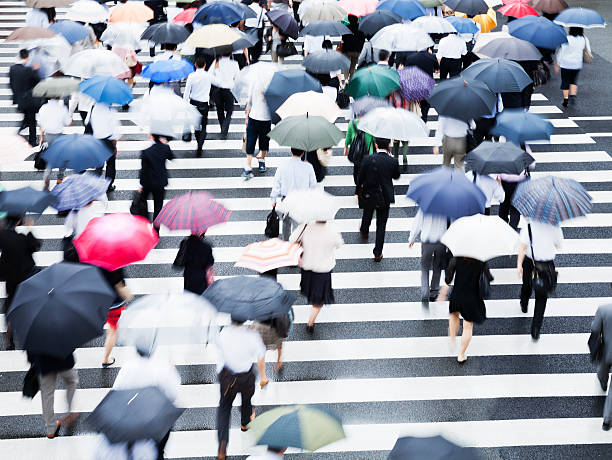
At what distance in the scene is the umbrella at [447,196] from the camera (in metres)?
8.22

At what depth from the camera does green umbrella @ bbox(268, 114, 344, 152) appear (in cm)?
923

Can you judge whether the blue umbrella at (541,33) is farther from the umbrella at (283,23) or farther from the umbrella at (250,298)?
the umbrella at (250,298)

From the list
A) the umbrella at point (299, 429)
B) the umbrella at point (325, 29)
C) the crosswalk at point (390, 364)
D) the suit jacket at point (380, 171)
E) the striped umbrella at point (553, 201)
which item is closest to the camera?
the umbrella at point (299, 429)

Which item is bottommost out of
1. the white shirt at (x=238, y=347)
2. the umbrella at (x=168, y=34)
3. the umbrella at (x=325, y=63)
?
the white shirt at (x=238, y=347)

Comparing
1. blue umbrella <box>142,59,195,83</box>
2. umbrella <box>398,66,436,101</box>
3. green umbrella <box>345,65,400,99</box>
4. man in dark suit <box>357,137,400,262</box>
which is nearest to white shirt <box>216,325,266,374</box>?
man in dark suit <box>357,137,400,262</box>

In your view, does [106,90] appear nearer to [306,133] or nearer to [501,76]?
[306,133]

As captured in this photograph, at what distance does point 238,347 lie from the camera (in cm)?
622

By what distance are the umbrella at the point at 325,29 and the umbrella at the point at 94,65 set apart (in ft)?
12.1

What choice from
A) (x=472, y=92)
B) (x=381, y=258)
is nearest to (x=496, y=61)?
(x=472, y=92)

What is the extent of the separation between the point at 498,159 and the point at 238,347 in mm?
4268

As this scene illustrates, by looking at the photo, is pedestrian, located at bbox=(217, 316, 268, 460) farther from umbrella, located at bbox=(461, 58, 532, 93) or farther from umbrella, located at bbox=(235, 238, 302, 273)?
umbrella, located at bbox=(461, 58, 532, 93)

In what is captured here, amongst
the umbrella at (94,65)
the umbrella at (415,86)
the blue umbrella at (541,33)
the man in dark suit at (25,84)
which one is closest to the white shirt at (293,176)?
the umbrella at (415,86)

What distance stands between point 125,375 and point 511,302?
5236 millimetres

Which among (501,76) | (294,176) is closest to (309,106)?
(294,176)
